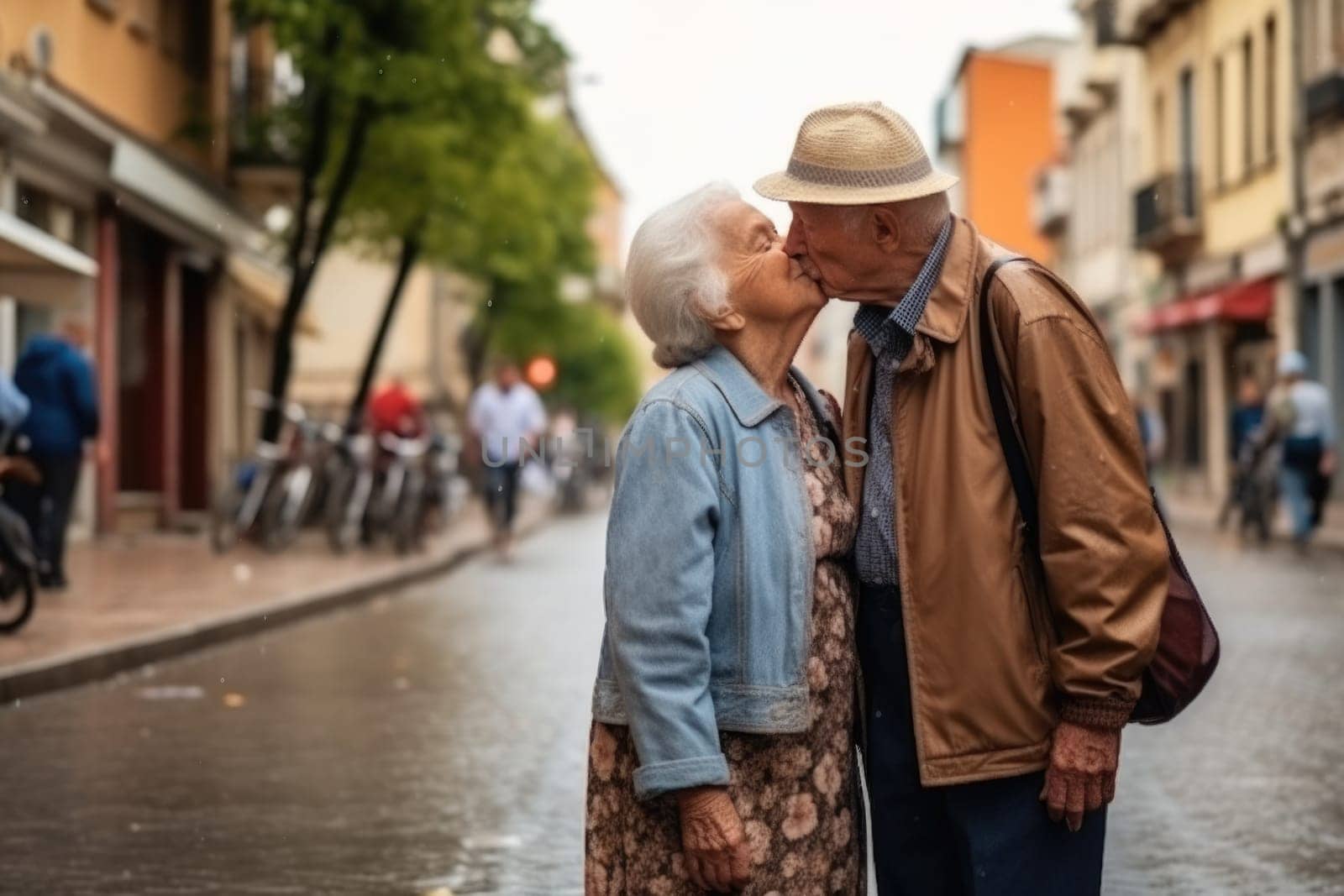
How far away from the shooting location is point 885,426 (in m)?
3.71

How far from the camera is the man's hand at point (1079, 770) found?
3.50 metres

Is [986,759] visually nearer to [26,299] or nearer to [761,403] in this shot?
[761,403]

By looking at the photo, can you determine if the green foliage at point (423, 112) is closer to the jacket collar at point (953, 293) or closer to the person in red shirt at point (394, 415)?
the person in red shirt at point (394, 415)

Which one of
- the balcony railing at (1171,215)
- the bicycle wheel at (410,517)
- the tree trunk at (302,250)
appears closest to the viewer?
the bicycle wheel at (410,517)

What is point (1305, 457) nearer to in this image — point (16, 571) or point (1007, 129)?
point (16, 571)

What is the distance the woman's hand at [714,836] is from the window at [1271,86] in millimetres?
33533

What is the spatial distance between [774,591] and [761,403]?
294 millimetres

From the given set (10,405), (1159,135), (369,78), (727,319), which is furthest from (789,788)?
(1159,135)

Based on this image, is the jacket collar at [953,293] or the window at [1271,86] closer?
the jacket collar at [953,293]

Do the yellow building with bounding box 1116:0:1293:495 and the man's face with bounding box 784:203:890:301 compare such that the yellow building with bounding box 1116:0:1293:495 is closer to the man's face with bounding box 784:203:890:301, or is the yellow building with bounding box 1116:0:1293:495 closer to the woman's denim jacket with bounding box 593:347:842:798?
the man's face with bounding box 784:203:890:301

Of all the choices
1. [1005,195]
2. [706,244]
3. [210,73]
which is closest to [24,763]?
[706,244]

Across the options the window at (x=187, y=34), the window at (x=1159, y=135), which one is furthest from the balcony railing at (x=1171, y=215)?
the window at (x=187, y=34)

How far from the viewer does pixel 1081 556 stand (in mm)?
3465

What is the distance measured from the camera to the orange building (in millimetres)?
75188
